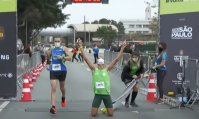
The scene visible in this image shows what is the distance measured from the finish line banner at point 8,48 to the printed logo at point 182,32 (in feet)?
15.6

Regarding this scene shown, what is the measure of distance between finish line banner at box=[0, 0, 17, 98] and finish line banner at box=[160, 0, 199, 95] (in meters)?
4.47

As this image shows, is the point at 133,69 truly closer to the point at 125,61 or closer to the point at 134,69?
the point at 134,69

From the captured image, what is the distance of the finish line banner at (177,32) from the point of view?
35.7ft

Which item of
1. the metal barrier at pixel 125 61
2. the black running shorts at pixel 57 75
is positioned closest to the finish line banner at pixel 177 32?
the black running shorts at pixel 57 75

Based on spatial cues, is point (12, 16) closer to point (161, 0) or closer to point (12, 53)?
point (12, 53)

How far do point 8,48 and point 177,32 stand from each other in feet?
16.6

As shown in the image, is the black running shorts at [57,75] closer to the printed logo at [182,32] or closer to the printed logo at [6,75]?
the printed logo at [6,75]

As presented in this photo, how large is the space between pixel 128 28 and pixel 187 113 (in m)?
151

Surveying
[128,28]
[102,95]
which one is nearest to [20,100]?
[102,95]

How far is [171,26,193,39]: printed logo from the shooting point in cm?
1095

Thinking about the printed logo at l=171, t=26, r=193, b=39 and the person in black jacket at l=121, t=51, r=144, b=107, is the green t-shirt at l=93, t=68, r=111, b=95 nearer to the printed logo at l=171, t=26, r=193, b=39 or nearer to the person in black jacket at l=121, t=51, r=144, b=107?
the person in black jacket at l=121, t=51, r=144, b=107

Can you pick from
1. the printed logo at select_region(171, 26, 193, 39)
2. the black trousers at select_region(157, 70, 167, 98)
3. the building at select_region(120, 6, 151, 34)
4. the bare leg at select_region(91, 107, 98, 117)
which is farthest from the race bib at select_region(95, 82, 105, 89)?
the building at select_region(120, 6, 151, 34)

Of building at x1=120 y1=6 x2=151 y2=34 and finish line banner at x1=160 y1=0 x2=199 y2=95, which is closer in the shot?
finish line banner at x1=160 y1=0 x2=199 y2=95

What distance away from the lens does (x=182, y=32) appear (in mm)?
11016
